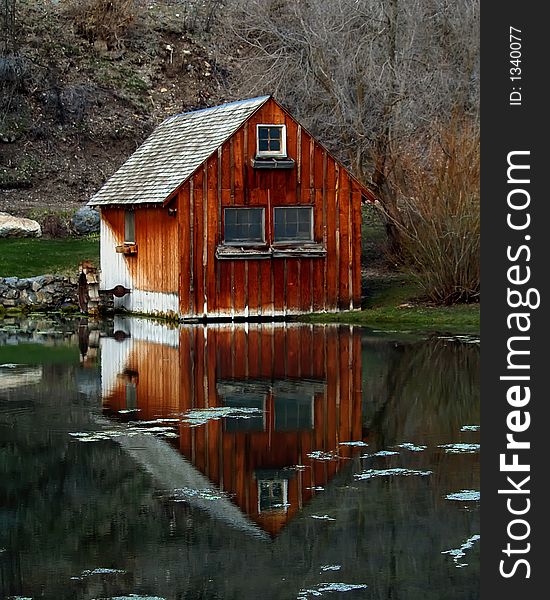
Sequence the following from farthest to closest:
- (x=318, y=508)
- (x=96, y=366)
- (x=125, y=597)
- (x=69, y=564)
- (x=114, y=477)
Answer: (x=96, y=366) → (x=114, y=477) → (x=318, y=508) → (x=69, y=564) → (x=125, y=597)

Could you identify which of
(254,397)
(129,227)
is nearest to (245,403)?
(254,397)

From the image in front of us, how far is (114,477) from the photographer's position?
13.3 m

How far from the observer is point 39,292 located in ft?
108

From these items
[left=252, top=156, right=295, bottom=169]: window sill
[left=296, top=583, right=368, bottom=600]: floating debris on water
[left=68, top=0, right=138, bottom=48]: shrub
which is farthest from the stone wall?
[left=68, top=0, right=138, bottom=48]: shrub

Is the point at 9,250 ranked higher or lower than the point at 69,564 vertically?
higher

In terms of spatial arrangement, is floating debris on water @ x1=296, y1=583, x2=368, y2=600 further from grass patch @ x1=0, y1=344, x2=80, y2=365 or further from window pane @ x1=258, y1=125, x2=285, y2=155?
window pane @ x1=258, y1=125, x2=285, y2=155

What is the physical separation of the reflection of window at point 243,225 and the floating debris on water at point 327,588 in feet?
65.0

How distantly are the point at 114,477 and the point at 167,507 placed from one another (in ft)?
4.30

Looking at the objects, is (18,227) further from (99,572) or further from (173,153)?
(99,572)

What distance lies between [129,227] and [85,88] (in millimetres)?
21089

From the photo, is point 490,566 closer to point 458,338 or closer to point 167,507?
point 167,507

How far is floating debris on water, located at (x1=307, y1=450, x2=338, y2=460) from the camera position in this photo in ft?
46.4

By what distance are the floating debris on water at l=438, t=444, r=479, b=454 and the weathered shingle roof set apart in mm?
15204

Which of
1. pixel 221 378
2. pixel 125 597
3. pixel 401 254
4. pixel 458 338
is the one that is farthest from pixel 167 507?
pixel 401 254
